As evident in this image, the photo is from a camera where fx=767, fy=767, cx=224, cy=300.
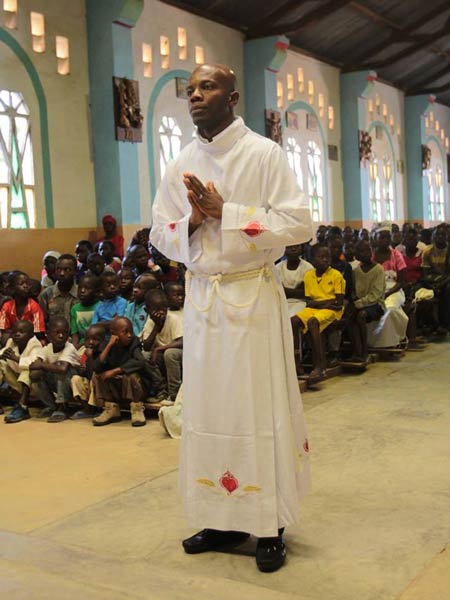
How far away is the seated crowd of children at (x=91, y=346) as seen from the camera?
5516 millimetres

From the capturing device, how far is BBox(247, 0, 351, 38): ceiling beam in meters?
13.3

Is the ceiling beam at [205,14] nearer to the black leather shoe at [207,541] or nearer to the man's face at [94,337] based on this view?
the man's face at [94,337]

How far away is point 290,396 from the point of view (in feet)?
9.75

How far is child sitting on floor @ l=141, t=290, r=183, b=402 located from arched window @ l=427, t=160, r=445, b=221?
17.4 meters

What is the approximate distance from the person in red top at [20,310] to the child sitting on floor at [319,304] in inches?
82.5

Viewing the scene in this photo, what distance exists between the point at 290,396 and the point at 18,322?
354 cm

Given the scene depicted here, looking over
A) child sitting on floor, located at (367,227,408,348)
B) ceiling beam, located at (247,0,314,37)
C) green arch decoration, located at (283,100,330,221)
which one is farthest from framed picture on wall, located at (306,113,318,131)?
child sitting on floor, located at (367,227,408,348)

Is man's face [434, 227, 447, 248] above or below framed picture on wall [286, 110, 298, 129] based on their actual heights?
below

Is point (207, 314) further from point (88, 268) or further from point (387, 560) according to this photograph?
point (88, 268)

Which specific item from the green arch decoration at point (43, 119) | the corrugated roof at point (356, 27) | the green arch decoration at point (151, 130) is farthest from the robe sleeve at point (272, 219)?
the corrugated roof at point (356, 27)

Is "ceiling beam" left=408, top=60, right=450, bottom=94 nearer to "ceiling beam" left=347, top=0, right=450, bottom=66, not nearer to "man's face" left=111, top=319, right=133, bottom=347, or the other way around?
"ceiling beam" left=347, top=0, right=450, bottom=66

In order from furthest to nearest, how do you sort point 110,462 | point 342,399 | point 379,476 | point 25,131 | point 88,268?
point 25,131 → point 88,268 → point 342,399 → point 110,462 → point 379,476

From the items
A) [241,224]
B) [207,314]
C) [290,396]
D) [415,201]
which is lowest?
[290,396]

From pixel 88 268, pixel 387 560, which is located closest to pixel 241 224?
pixel 387 560
